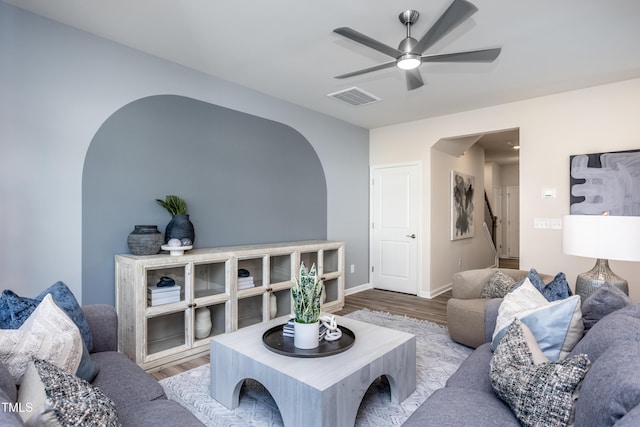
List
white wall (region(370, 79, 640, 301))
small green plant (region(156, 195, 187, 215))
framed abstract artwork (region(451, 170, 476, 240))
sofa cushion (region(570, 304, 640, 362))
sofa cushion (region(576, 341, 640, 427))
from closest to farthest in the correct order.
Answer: sofa cushion (region(576, 341, 640, 427)) → sofa cushion (region(570, 304, 640, 362)) → small green plant (region(156, 195, 187, 215)) → white wall (region(370, 79, 640, 301)) → framed abstract artwork (region(451, 170, 476, 240))

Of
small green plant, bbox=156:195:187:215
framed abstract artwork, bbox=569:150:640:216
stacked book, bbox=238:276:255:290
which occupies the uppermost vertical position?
framed abstract artwork, bbox=569:150:640:216

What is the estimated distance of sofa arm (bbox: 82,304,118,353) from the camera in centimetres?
194

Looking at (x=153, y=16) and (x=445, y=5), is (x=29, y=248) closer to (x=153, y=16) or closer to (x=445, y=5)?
(x=153, y=16)

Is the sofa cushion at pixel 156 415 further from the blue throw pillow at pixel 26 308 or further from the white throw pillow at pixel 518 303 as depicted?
the white throw pillow at pixel 518 303

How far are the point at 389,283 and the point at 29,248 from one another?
4.41 metres

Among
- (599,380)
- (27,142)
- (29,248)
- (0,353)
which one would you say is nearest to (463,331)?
(599,380)

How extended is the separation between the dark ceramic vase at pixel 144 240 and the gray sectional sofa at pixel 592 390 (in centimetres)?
232

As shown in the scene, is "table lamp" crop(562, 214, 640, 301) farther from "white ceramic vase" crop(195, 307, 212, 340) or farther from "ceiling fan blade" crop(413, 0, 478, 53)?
"white ceramic vase" crop(195, 307, 212, 340)

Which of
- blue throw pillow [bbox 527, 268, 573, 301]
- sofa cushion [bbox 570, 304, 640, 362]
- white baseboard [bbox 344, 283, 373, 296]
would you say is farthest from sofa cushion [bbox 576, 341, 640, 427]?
white baseboard [bbox 344, 283, 373, 296]

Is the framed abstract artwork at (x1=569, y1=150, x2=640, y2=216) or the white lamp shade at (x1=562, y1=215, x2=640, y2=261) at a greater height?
the framed abstract artwork at (x1=569, y1=150, x2=640, y2=216)

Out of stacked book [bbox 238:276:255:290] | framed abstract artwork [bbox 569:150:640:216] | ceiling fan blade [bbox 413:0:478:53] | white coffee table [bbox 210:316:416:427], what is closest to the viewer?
white coffee table [bbox 210:316:416:427]

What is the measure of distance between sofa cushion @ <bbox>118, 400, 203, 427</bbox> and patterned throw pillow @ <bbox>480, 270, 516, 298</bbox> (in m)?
2.68

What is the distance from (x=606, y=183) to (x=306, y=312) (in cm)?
361

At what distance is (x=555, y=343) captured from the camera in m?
1.54
